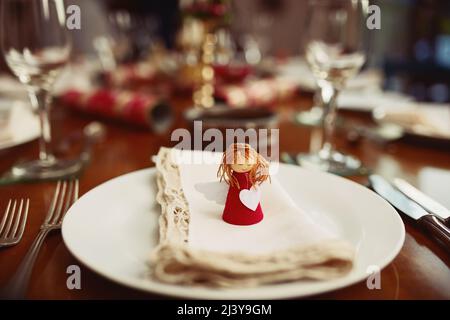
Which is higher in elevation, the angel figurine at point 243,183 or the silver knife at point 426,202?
the angel figurine at point 243,183

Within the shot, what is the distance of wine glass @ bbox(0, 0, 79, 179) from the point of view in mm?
725

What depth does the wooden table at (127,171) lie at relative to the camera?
16.5 inches

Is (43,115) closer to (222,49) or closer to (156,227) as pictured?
(156,227)

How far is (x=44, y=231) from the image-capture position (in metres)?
0.51

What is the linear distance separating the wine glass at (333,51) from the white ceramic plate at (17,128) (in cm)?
47

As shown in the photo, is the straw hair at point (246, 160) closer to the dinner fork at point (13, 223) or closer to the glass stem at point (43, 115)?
the dinner fork at point (13, 223)

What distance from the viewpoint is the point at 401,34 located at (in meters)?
3.56

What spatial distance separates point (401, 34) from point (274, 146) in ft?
10.1

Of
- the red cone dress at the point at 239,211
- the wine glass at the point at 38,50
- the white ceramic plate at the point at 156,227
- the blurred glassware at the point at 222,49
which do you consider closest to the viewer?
Result: the white ceramic plate at the point at 156,227

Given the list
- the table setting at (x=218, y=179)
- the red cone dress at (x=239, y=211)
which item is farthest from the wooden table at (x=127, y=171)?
the red cone dress at (x=239, y=211)

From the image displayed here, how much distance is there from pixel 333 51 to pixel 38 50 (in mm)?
Result: 488

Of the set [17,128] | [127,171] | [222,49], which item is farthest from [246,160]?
[222,49]
